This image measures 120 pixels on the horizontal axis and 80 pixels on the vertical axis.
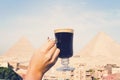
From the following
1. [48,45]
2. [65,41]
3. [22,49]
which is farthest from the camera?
[22,49]

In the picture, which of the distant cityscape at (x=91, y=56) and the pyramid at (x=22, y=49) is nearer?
the distant cityscape at (x=91, y=56)

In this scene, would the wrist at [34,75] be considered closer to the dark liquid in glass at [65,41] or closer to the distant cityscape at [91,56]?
the dark liquid in glass at [65,41]

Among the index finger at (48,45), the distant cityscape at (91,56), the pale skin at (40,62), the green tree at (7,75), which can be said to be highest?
the distant cityscape at (91,56)

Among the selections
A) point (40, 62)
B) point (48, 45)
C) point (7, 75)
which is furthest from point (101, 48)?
point (40, 62)

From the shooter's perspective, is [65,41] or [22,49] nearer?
[65,41]

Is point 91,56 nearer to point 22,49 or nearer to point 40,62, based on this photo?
point 22,49

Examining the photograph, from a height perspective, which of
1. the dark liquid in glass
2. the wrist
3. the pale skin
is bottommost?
the wrist

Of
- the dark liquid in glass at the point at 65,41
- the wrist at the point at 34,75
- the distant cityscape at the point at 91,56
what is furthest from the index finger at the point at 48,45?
the distant cityscape at the point at 91,56

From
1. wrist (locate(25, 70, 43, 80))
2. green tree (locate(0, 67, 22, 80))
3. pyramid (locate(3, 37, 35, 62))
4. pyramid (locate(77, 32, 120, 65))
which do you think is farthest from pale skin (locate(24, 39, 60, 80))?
pyramid (locate(3, 37, 35, 62))

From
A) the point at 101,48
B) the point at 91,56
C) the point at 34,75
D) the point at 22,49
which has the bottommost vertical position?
the point at 34,75

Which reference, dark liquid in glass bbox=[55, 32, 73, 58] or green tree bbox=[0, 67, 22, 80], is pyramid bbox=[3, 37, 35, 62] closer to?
green tree bbox=[0, 67, 22, 80]

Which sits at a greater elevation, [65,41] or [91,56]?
[91,56]
